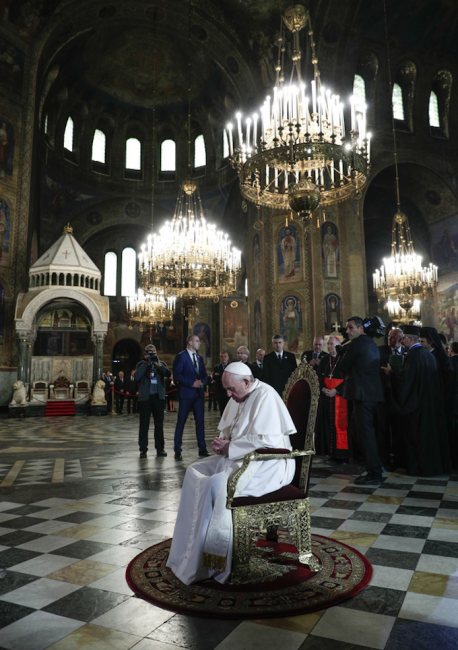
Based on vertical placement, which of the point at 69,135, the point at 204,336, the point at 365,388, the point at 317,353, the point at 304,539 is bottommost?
the point at 304,539

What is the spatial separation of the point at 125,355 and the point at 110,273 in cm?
478

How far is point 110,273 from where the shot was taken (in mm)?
26688

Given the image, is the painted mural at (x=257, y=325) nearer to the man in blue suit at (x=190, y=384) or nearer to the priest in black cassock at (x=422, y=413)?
the man in blue suit at (x=190, y=384)

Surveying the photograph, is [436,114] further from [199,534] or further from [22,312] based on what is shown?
[199,534]

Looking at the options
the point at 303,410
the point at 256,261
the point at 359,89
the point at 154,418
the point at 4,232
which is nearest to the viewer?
the point at 303,410

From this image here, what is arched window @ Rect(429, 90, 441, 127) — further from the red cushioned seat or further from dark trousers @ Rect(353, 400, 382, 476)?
the red cushioned seat

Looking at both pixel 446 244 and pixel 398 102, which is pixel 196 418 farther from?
pixel 398 102

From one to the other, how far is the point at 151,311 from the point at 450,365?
41.5 feet

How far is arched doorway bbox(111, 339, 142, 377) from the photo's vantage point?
26.6m

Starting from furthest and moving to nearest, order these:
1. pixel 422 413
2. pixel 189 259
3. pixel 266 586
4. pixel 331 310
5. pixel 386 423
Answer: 1. pixel 331 310
2. pixel 189 259
3. pixel 386 423
4. pixel 422 413
5. pixel 266 586

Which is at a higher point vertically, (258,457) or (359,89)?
(359,89)

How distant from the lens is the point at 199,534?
2617 millimetres

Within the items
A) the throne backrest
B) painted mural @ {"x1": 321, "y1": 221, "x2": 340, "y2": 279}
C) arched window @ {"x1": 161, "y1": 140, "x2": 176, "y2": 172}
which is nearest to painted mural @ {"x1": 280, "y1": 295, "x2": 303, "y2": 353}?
painted mural @ {"x1": 321, "y1": 221, "x2": 340, "y2": 279}

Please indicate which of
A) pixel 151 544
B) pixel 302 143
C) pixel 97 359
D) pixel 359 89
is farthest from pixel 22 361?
pixel 359 89
